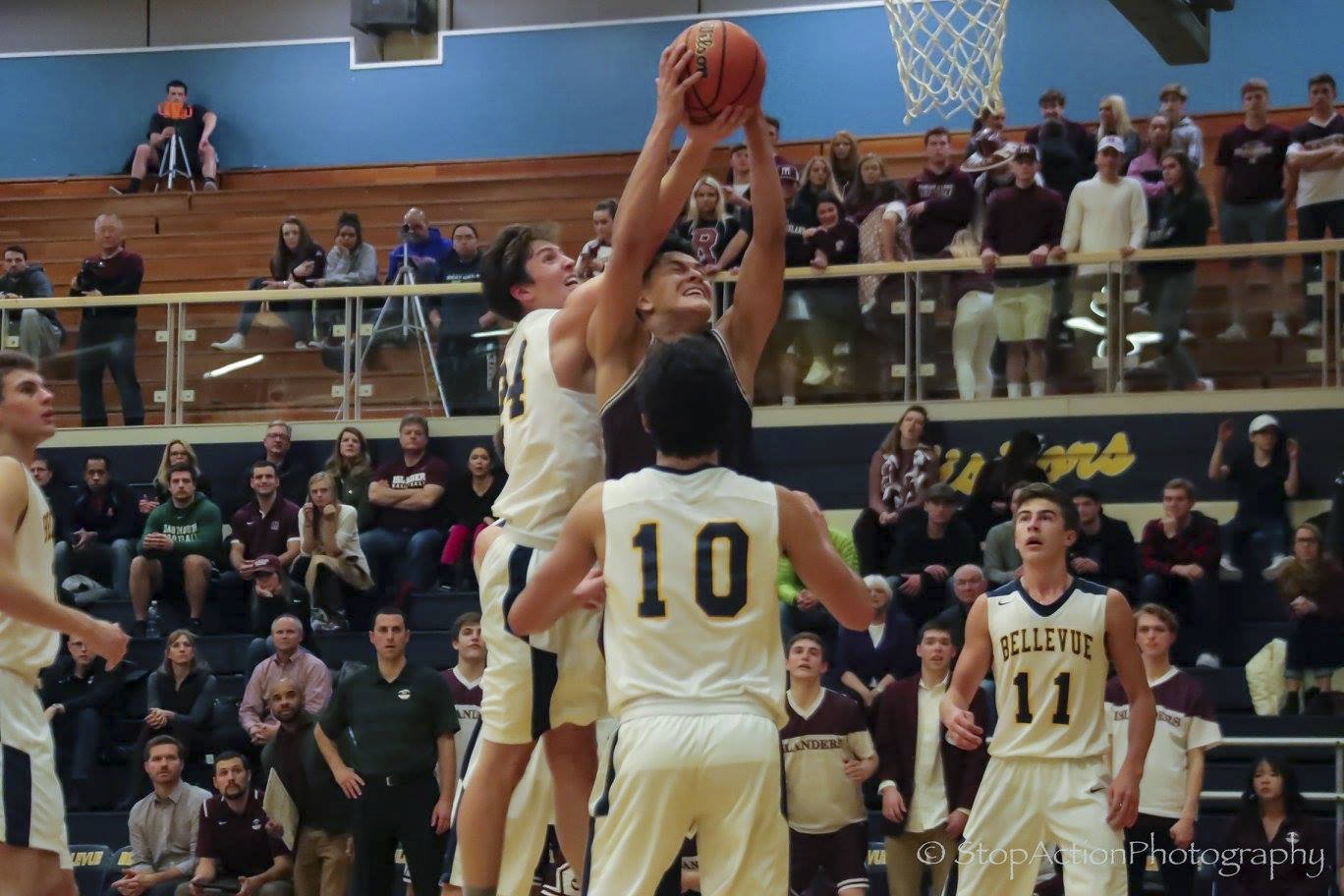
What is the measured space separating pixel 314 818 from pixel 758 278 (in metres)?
6.97

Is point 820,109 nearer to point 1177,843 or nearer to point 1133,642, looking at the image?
point 1177,843

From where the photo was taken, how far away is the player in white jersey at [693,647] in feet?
15.5

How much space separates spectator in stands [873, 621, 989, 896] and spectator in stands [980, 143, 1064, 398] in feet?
11.6

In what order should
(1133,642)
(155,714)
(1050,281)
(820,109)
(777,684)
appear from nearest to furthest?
(777,684) → (1133,642) → (155,714) → (1050,281) → (820,109)

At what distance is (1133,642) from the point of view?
7836 millimetres

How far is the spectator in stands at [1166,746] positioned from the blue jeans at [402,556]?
18.1 ft

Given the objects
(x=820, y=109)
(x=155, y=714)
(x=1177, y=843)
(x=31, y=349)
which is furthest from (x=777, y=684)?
(x=820, y=109)

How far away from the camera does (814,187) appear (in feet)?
47.4

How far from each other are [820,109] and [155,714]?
10.8 meters

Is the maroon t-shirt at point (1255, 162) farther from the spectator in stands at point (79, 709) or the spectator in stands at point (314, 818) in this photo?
the spectator in stands at point (79, 709)

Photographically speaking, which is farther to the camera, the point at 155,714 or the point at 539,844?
the point at 155,714

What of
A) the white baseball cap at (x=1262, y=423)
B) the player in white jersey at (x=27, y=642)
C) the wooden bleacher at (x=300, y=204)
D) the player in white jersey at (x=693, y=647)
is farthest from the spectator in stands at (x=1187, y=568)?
the player in white jersey at (x=27, y=642)

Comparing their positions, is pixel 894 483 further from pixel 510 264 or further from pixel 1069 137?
pixel 510 264

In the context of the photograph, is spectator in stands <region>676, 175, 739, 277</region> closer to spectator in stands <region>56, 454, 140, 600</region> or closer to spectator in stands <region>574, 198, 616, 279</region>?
spectator in stands <region>574, 198, 616, 279</region>
